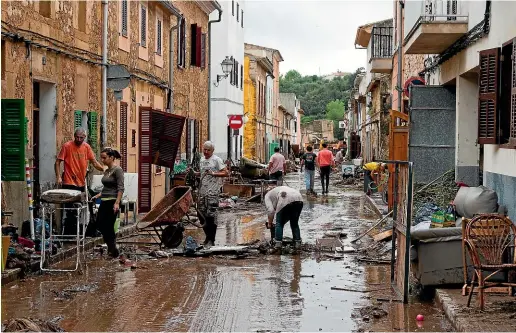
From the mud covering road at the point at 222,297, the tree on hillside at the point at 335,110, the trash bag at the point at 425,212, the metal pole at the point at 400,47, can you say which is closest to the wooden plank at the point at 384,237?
the trash bag at the point at 425,212

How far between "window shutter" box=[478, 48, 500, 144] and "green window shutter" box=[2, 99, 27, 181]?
6.46m

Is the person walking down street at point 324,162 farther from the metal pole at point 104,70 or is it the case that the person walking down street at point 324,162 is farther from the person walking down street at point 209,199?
the person walking down street at point 209,199

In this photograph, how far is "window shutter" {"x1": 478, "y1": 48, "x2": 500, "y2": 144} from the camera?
12.0 meters

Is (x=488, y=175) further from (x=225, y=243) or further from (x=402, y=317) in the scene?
(x=225, y=243)

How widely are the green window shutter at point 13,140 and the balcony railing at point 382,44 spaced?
73.4ft

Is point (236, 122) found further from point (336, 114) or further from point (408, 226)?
point (336, 114)

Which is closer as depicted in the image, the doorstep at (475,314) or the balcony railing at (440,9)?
the doorstep at (475,314)

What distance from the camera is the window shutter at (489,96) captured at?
12008mm

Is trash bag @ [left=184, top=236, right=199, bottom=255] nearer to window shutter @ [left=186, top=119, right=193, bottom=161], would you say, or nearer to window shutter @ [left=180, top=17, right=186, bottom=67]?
window shutter @ [left=186, top=119, right=193, bottom=161]

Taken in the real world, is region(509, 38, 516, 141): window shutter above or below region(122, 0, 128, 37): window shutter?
below

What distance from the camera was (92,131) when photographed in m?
17.3

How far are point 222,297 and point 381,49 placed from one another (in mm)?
24390

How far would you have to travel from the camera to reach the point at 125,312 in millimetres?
9109

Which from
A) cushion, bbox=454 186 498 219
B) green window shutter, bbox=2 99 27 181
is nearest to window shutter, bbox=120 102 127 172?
green window shutter, bbox=2 99 27 181
